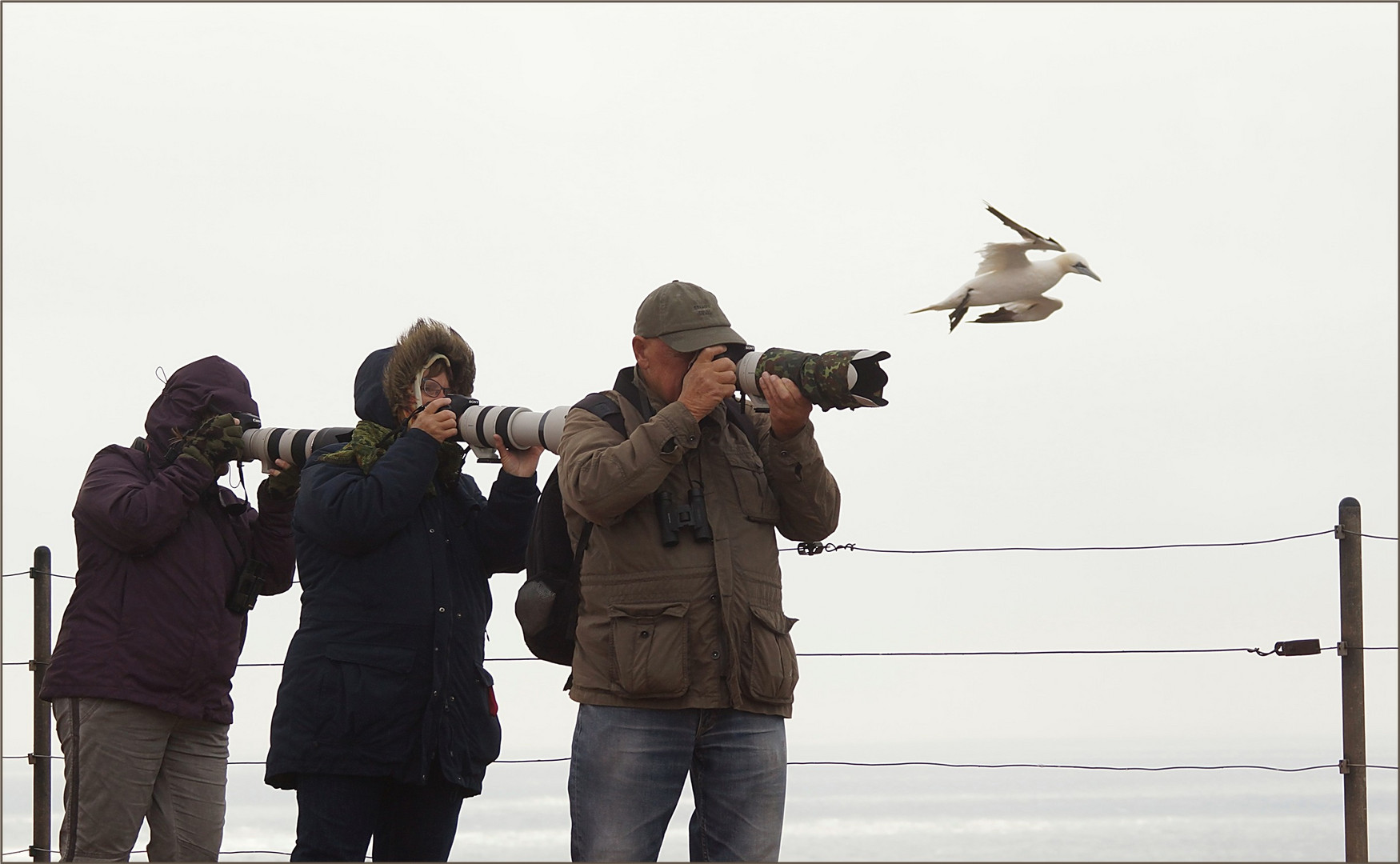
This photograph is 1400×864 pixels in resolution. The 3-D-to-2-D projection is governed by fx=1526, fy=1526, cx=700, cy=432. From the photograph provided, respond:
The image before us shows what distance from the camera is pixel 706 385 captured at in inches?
107

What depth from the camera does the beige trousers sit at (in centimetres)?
354

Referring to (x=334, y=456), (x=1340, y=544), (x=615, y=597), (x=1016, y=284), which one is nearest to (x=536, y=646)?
(x=615, y=597)

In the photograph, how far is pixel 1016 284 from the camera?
9.16 ft

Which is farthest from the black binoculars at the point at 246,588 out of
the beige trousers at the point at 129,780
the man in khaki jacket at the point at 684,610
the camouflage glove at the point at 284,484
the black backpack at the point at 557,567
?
the man in khaki jacket at the point at 684,610

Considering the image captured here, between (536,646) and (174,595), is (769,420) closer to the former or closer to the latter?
(536,646)

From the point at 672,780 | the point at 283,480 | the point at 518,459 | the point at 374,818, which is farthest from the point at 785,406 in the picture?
the point at 283,480

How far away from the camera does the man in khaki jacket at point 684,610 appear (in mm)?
2629

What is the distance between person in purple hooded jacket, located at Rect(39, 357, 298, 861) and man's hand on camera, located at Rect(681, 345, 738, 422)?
1483 millimetres

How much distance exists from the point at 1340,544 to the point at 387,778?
271 cm

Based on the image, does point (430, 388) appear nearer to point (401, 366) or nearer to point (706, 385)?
point (401, 366)

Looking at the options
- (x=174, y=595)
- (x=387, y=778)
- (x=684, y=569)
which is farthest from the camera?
(x=174, y=595)

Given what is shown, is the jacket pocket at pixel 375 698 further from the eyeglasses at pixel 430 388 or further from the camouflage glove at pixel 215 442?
the camouflage glove at pixel 215 442

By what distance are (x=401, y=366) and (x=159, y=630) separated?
0.92 meters

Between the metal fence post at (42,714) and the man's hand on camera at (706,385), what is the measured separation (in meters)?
3.01
